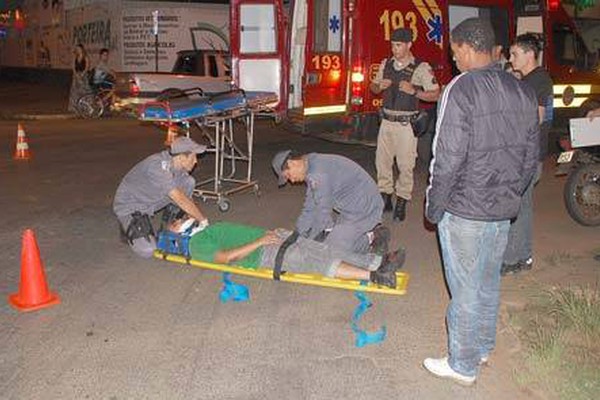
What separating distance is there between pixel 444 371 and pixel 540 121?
236 cm

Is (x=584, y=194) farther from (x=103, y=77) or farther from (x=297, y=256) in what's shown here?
(x=103, y=77)

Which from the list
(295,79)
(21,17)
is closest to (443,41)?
(295,79)

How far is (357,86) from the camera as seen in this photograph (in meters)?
9.30

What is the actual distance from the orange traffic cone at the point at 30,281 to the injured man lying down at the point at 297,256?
134 centimetres

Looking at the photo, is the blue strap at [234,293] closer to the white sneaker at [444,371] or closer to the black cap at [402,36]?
the white sneaker at [444,371]

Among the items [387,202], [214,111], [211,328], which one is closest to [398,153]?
[387,202]

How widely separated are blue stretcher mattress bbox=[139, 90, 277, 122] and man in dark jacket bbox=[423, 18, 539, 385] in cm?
397

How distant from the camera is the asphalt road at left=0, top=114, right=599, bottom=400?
152 inches

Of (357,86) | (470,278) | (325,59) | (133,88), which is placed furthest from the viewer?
(133,88)

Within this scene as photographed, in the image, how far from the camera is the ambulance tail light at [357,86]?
9.28m

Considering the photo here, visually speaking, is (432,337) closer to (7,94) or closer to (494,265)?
(494,265)

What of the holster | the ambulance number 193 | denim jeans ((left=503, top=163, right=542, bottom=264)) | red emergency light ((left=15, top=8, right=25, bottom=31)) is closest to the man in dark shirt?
denim jeans ((left=503, top=163, right=542, bottom=264))

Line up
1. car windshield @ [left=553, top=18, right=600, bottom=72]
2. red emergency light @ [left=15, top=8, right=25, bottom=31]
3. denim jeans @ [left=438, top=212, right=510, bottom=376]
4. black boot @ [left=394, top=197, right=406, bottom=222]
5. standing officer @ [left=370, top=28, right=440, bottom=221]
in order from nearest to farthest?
denim jeans @ [left=438, top=212, right=510, bottom=376]
standing officer @ [left=370, top=28, right=440, bottom=221]
black boot @ [left=394, top=197, right=406, bottom=222]
car windshield @ [left=553, top=18, right=600, bottom=72]
red emergency light @ [left=15, top=8, right=25, bottom=31]

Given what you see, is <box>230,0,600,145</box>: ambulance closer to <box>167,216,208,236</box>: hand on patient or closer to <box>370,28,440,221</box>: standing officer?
<box>370,28,440,221</box>: standing officer
